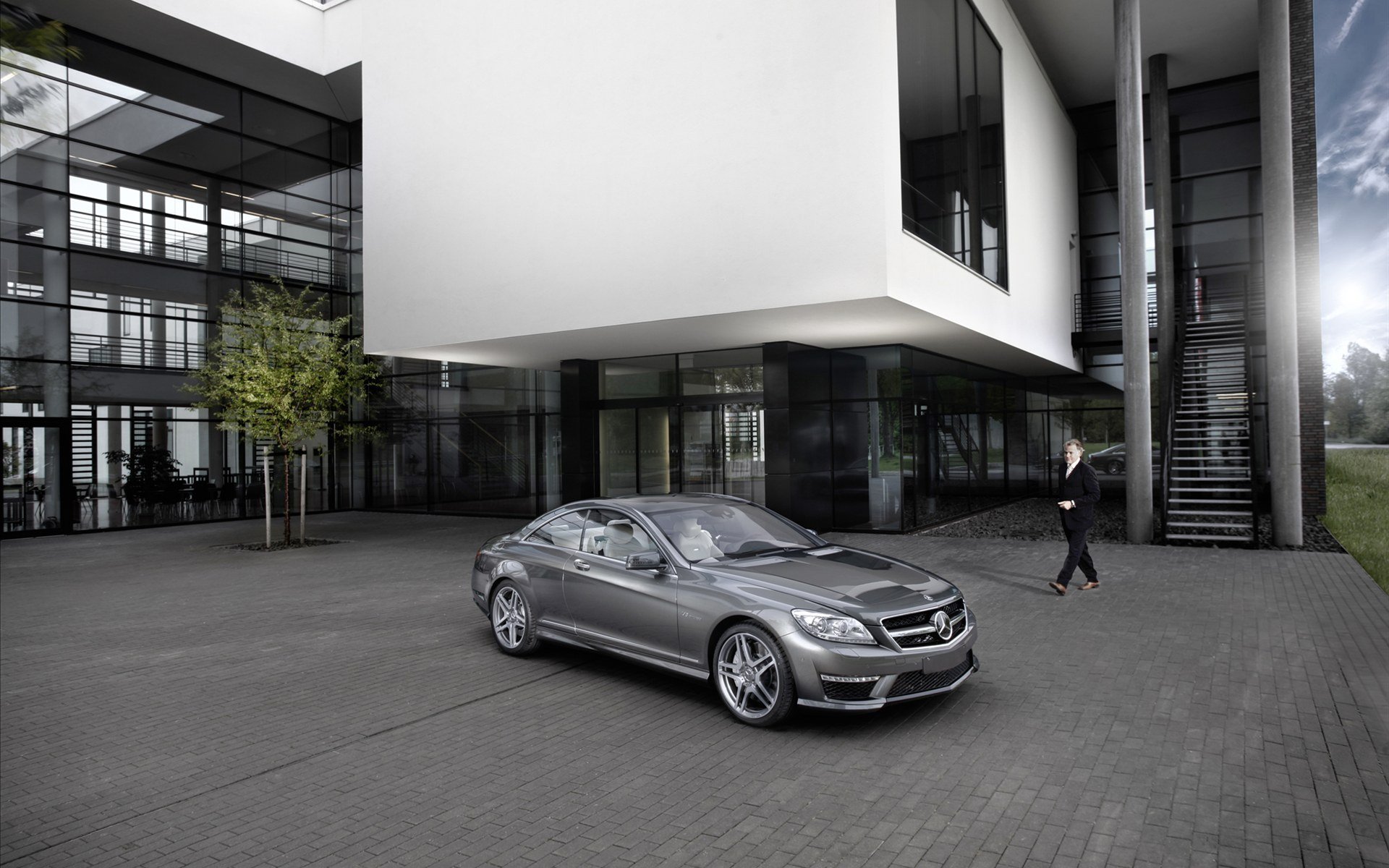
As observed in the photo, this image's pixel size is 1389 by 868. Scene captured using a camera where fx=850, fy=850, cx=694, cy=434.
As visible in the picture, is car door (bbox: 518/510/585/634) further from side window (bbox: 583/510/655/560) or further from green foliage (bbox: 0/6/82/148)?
green foliage (bbox: 0/6/82/148)

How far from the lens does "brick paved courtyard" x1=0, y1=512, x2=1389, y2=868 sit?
165 inches

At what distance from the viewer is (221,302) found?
76.9 ft

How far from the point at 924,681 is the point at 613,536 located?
2776 millimetres

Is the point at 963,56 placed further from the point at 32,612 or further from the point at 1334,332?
the point at 1334,332

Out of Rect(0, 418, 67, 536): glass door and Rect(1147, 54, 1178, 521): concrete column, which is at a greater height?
A: Rect(1147, 54, 1178, 521): concrete column

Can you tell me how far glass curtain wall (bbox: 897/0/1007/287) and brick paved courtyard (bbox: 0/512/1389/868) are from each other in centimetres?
760

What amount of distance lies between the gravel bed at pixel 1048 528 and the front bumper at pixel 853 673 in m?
11.2

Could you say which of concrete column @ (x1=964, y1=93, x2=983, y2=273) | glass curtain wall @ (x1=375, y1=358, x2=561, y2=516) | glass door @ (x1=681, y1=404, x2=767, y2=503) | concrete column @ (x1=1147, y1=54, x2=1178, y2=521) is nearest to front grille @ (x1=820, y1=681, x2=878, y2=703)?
glass door @ (x1=681, y1=404, x2=767, y2=503)

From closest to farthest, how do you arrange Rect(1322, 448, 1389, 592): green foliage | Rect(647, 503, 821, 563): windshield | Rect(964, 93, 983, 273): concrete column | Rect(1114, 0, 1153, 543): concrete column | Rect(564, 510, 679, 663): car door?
1. Rect(564, 510, 679, 663): car door
2. Rect(647, 503, 821, 563): windshield
3. Rect(1322, 448, 1389, 592): green foliage
4. Rect(1114, 0, 1153, 543): concrete column
5. Rect(964, 93, 983, 273): concrete column

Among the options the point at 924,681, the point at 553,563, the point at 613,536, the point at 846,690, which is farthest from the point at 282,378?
the point at 924,681

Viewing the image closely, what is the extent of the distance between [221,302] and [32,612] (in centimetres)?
1479

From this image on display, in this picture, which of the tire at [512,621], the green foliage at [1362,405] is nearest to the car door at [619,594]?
the tire at [512,621]

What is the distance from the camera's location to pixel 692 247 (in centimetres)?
1333

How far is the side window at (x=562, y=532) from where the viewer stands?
24.6ft
